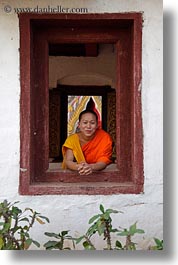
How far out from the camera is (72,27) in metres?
2.05

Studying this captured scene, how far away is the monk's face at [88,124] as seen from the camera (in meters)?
2.29

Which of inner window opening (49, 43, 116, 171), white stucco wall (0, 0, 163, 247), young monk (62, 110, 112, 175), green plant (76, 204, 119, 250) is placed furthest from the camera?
inner window opening (49, 43, 116, 171)

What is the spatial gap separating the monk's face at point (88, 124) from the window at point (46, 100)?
244 mm

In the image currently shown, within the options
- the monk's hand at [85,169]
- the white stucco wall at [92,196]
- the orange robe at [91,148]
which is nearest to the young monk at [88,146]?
the orange robe at [91,148]

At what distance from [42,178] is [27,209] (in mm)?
182

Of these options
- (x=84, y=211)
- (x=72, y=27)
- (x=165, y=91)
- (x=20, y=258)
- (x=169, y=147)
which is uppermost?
(x=72, y=27)

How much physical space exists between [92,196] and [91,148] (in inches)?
13.8

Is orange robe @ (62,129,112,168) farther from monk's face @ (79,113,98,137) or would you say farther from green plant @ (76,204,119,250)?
green plant @ (76,204,119,250)

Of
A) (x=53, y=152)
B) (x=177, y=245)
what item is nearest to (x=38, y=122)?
(x=177, y=245)

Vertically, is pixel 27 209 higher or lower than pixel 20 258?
higher

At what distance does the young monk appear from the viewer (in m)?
2.20

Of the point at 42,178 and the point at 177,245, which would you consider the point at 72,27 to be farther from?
the point at 177,245

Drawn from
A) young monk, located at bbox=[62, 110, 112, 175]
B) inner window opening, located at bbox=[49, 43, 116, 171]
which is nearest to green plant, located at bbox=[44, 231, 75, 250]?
young monk, located at bbox=[62, 110, 112, 175]

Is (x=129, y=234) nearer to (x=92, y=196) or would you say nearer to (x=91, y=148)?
(x=92, y=196)
